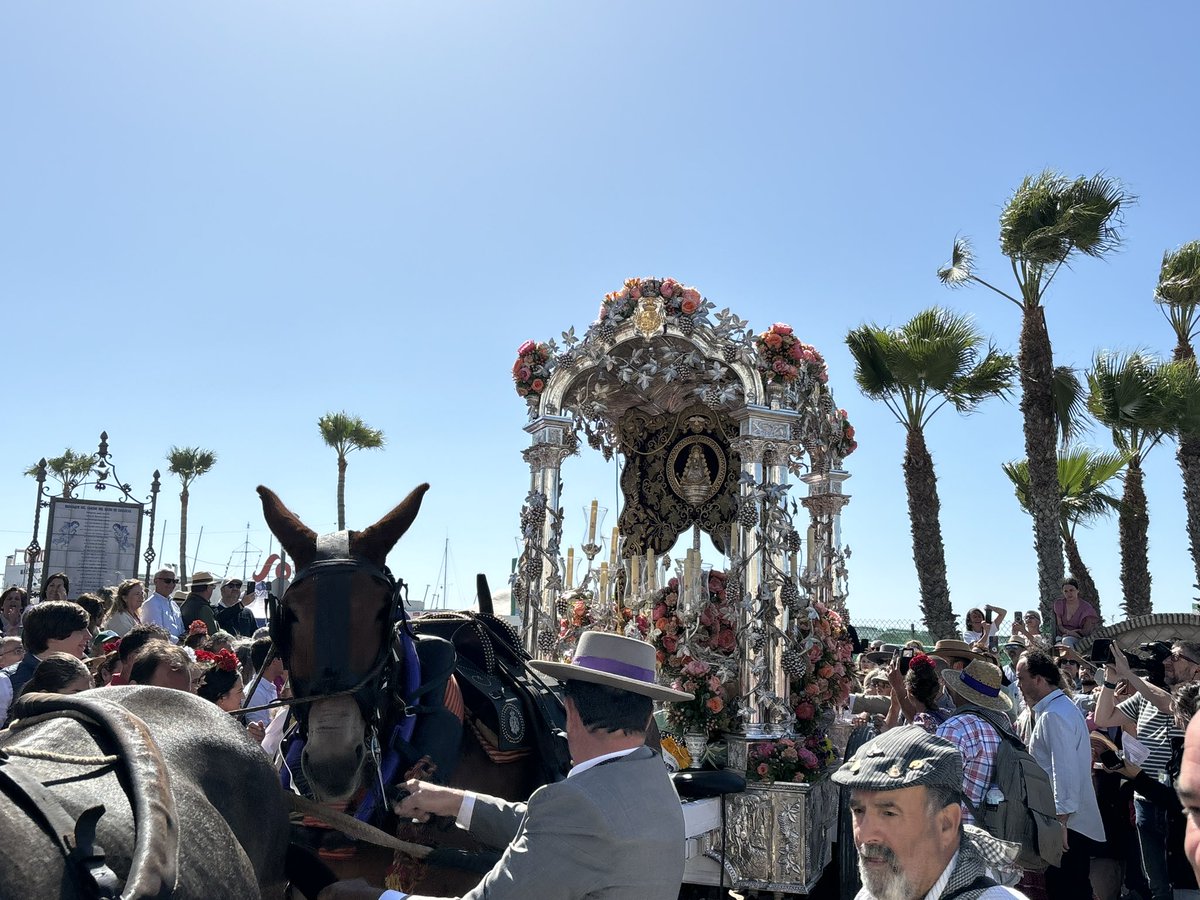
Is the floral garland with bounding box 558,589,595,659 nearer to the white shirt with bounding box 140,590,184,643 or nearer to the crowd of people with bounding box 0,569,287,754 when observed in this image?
the crowd of people with bounding box 0,569,287,754

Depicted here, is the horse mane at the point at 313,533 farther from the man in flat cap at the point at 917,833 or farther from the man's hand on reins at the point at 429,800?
the man in flat cap at the point at 917,833

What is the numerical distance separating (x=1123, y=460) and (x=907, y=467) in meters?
7.70

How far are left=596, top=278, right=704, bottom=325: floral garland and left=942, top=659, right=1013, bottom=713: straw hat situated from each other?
14.7 feet

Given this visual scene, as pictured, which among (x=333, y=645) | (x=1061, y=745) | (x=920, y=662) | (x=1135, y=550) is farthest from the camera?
(x=1135, y=550)

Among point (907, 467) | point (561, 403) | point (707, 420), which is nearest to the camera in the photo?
point (561, 403)

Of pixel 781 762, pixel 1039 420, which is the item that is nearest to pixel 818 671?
pixel 781 762

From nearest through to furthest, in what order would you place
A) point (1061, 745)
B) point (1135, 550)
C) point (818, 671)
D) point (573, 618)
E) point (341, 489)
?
point (1061, 745) → point (818, 671) → point (573, 618) → point (1135, 550) → point (341, 489)

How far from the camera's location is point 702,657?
8.31 metres

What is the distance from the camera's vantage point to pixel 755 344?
871 cm

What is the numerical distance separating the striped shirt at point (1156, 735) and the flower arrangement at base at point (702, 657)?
10.1 ft

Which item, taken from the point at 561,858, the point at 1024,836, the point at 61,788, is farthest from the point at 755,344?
the point at 61,788

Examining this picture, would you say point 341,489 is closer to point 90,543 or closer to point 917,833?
point 90,543

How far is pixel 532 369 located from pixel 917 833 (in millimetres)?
7550

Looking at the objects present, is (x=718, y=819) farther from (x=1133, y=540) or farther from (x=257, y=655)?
(x=1133, y=540)
